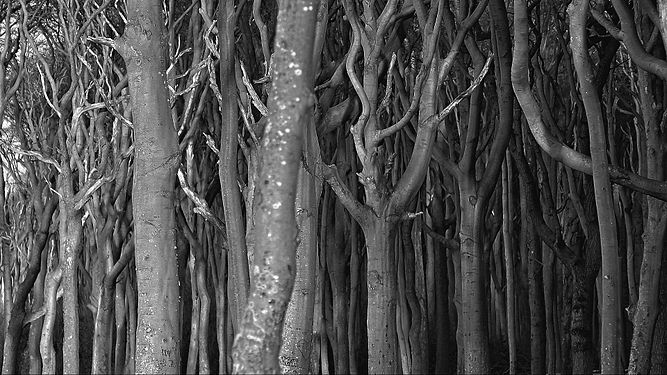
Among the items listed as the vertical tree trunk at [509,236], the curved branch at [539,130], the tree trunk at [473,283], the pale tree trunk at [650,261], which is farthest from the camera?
the vertical tree trunk at [509,236]

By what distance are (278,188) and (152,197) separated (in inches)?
124

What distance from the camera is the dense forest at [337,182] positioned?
22.0 feet

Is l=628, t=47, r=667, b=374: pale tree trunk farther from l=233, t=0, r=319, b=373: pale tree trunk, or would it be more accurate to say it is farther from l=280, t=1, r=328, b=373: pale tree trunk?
l=233, t=0, r=319, b=373: pale tree trunk

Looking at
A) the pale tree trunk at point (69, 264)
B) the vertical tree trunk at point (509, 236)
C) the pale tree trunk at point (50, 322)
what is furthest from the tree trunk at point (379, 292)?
the pale tree trunk at point (50, 322)

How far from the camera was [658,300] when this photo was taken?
8.90m

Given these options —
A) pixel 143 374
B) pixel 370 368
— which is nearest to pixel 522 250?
pixel 370 368

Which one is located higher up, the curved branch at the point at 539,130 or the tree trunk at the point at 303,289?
the curved branch at the point at 539,130

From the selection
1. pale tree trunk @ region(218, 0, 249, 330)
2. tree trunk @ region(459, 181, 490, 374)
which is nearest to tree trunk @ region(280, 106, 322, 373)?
pale tree trunk @ region(218, 0, 249, 330)

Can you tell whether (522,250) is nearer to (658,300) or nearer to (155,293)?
(658,300)

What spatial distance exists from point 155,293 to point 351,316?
7816 mm

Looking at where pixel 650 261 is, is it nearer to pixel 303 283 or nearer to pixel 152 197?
pixel 303 283

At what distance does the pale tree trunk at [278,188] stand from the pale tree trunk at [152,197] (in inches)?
118

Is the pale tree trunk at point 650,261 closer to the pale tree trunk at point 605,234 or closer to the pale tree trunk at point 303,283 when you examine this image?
the pale tree trunk at point 605,234

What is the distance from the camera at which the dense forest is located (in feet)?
22.0
